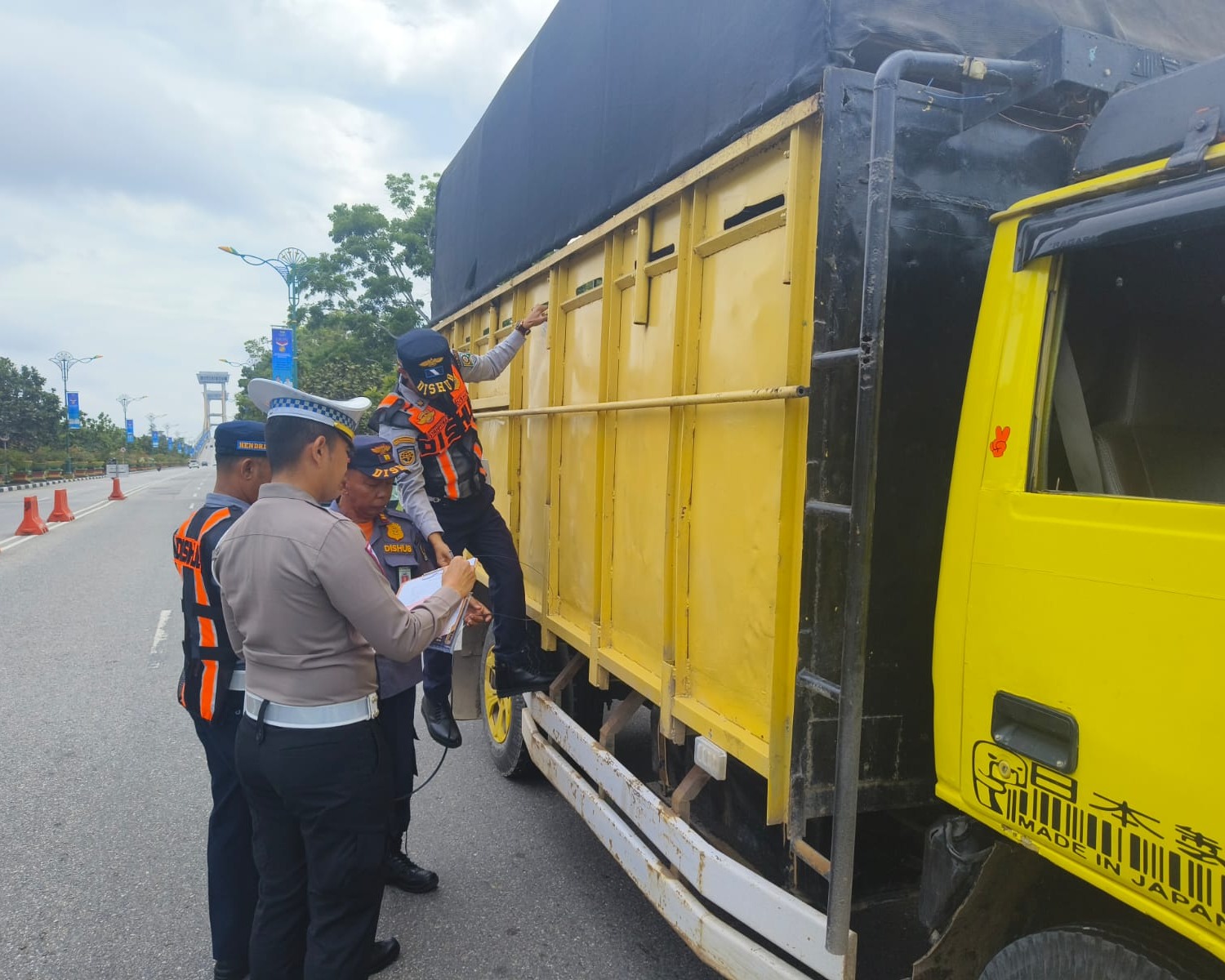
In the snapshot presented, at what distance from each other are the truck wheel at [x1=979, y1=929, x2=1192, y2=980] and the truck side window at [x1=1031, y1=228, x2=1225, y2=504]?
81 centimetres

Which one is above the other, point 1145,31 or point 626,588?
point 1145,31

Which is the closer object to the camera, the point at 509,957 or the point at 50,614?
the point at 509,957

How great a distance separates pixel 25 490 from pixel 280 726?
40.1 metres

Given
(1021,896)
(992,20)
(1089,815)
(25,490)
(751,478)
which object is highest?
(992,20)

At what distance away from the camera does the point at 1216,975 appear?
4.44 ft

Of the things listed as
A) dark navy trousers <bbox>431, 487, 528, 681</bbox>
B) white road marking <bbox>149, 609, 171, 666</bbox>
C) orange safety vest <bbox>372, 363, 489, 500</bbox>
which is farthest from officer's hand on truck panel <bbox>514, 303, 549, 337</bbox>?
white road marking <bbox>149, 609, 171, 666</bbox>

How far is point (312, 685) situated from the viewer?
7.63ft

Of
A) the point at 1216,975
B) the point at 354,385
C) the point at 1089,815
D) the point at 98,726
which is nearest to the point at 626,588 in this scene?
the point at 1089,815

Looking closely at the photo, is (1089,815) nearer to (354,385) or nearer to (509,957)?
(509,957)

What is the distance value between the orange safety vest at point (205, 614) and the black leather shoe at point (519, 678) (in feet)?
4.45

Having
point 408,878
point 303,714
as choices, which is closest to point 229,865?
point 408,878

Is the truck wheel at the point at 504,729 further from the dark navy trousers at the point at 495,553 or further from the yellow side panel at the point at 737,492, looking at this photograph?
the yellow side panel at the point at 737,492

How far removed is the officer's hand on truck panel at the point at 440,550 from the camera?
134 inches

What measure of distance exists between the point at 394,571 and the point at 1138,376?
2715 mm
